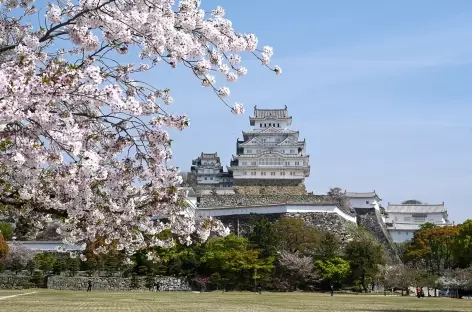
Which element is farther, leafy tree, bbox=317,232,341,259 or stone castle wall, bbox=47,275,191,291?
leafy tree, bbox=317,232,341,259

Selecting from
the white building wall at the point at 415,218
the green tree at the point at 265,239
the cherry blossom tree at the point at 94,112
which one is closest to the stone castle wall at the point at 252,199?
the green tree at the point at 265,239

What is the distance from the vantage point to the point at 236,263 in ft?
126

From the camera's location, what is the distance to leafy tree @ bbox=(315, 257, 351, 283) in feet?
127

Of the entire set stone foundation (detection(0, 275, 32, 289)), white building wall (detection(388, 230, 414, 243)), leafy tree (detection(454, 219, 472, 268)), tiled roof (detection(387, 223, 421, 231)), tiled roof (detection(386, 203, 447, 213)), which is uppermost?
tiled roof (detection(386, 203, 447, 213))

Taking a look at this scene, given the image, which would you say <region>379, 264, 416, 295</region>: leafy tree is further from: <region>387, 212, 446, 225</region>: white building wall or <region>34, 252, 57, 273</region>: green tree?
<region>387, 212, 446, 225</region>: white building wall

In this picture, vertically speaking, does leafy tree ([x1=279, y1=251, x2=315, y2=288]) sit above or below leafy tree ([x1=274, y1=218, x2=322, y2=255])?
below

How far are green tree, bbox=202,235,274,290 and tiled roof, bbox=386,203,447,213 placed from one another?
40.0 m

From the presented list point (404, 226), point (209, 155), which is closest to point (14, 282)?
point (209, 155)

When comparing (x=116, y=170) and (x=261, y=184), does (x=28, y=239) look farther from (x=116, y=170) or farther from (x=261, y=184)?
(x=116, y=170)

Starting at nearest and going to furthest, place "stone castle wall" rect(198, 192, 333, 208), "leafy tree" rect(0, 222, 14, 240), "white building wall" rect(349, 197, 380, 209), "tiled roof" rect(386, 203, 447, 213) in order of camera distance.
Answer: "leafy tree" rect(0, 222, 14, 240), "stone castle wall" rect(198, 192, 333, 208), "white building wall" rect(349, 197, 380, 209), "tiled roof" rect(386, 203, 447, 213)

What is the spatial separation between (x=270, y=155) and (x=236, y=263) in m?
29.1

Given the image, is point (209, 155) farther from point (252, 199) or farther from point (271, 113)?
point (252, 199)

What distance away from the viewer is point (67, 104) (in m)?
7.04

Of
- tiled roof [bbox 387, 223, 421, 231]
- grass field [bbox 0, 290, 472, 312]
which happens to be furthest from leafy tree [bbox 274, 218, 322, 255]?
tiled roof [bbox 387, 223, 421, 231]
